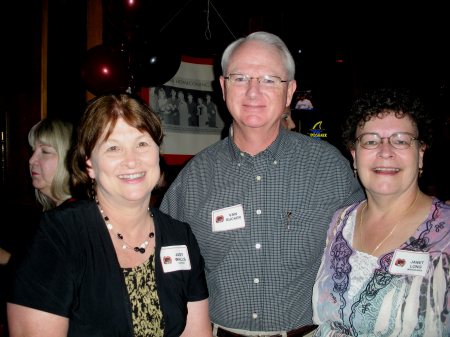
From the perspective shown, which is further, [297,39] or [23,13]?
[297,39]

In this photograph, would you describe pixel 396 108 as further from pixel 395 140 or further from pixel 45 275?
pixel 45 275

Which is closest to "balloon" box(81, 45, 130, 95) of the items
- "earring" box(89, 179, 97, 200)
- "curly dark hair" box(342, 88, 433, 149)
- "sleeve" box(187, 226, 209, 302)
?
"earring" box(89, 179, 97, 200)

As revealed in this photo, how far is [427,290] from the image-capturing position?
1672mm

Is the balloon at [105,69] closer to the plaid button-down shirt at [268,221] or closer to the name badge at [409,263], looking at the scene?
the plaid button-down shirt at [268,221]

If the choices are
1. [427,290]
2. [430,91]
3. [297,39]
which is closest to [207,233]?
[427,290]

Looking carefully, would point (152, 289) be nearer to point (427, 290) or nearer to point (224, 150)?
point (224, 150)

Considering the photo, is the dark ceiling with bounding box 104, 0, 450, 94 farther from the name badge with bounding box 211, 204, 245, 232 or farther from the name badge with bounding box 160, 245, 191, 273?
the name badge with bounding box 160, 245, 191, 273

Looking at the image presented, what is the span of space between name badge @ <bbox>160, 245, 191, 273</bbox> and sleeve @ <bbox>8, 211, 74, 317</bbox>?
0.45 m

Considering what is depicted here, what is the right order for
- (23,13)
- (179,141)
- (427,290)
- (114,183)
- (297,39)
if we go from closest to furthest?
(427,290) → (114,183) → (179,141) → (23,13) → (297,39)

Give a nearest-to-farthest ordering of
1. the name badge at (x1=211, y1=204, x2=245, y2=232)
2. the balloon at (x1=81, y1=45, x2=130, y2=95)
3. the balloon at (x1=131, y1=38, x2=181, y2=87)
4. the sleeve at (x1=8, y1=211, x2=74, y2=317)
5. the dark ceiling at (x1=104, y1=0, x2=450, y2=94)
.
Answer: the sleeve at (x1=8, y1=211, x2=74, y2=317), the name badge at (x1=211, y1=204, x2=245, y2=232), the balloon at (x1=81, y1=45, x2=130, y2=95), the balloon at (x1=131, y1=38, x2=181, y2=87), the dark ceiling at (x1=104, y1=0, x2=450, y2=94)

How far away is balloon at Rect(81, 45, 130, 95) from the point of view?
348cm

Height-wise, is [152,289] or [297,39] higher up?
[297,39]

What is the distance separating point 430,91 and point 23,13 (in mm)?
8530

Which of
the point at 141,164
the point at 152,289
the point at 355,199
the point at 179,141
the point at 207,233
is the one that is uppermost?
the point at 179,141
